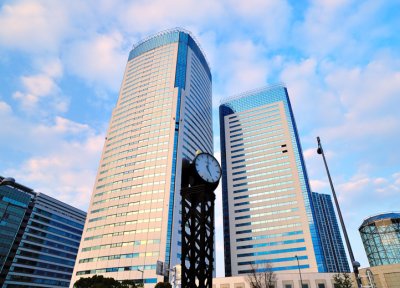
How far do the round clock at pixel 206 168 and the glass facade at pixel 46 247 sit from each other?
369 ft

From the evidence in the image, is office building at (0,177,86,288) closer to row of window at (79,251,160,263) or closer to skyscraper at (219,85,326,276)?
row of window at (79,251,160,263)

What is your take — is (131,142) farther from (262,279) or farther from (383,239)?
(383,239)

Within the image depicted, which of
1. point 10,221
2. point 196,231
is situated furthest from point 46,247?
point 196,231

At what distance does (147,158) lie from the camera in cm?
9806

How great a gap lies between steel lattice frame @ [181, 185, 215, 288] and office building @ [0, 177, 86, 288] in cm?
10738

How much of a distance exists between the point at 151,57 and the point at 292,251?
107 metres

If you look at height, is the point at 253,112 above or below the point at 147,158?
above

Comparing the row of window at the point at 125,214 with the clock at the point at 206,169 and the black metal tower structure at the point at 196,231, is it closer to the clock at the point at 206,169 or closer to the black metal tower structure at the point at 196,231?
the clock at the point at 206,169

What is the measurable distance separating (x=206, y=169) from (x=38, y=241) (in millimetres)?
118258

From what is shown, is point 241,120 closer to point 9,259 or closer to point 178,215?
point 178,215

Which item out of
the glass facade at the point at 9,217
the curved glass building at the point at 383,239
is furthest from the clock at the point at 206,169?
the glass facade at the point at 9,217

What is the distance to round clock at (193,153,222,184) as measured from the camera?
1539 centimetres

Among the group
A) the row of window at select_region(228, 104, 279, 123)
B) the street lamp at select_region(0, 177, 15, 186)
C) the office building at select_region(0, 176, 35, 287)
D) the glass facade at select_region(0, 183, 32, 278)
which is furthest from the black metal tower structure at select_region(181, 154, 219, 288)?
the row of window at select_region(228, 104, 279, 123)

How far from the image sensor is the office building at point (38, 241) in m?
97.2
